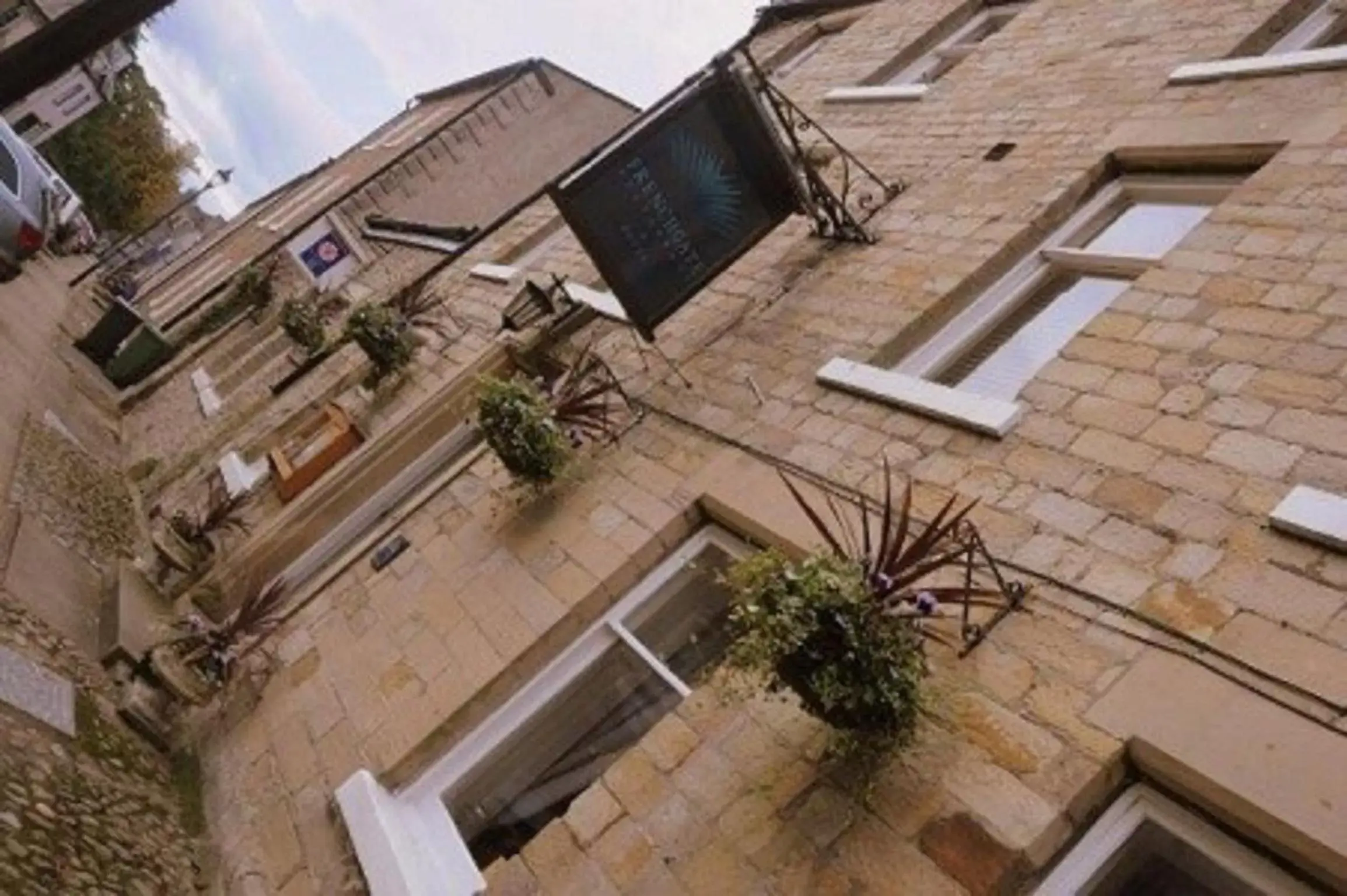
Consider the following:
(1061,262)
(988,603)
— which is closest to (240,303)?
(1061,262)

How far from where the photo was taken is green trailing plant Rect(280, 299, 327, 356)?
13328 mm

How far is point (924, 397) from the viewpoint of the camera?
17.3ft

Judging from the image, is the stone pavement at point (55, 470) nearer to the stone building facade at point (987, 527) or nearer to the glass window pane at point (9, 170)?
the stone building facade at point (987, 527)

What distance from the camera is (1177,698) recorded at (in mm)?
3357

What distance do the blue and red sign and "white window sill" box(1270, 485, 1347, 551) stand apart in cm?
1343

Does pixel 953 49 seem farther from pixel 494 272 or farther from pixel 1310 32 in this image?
pixel 494 272

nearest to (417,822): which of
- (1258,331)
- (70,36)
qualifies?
(70,36)

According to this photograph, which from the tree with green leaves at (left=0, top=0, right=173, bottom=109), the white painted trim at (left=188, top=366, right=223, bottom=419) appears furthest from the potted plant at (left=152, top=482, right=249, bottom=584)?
the tree with green leaves at (left=0, top=0, right=173, bottom=109)

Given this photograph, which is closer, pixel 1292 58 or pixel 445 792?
pixel 445 792

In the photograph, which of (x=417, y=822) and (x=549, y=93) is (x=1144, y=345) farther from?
(x=549, y=93)

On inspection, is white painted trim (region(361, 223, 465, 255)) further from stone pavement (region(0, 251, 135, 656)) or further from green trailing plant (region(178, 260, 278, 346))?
stone pavement (region(0, 251, 135, 656))

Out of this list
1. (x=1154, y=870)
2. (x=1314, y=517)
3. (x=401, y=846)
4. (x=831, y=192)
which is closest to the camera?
(x=1154, y=870)

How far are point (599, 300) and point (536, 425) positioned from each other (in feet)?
9.16

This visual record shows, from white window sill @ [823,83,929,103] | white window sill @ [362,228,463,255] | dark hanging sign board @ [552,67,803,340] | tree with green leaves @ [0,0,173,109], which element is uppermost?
tree with green leaves @ [0,0,173,109]
